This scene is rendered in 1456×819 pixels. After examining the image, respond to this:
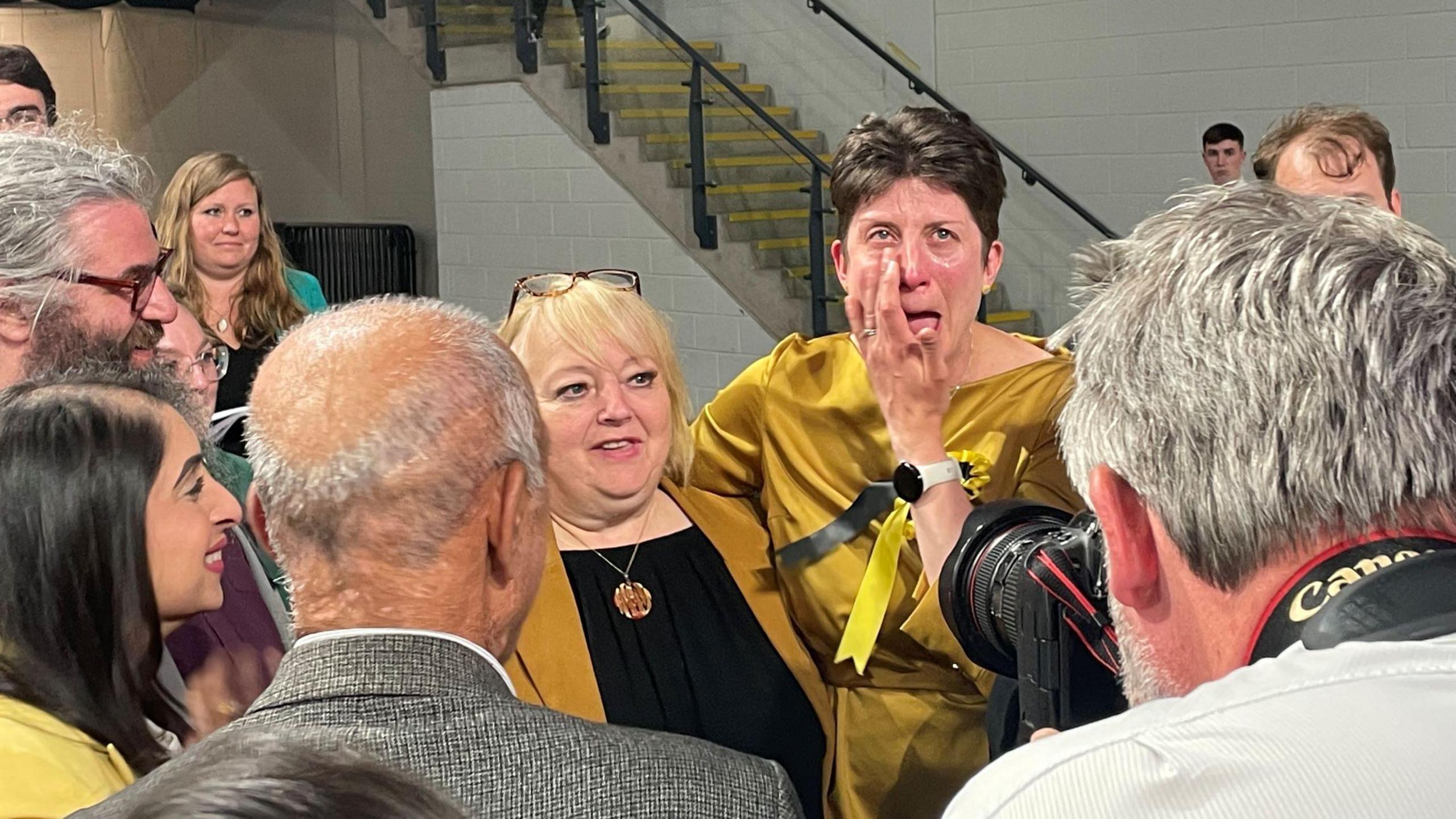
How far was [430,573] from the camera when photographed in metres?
1.17

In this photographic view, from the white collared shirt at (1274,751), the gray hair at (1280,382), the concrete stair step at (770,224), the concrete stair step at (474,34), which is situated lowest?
the white collared shirt at (1274,751)

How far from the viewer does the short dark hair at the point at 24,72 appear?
3.10 m

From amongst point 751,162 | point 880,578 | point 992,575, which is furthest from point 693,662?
point 751,162

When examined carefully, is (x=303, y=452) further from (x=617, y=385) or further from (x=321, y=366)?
(x=617, y=385)

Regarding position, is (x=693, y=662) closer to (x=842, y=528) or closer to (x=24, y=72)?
(x=842, y=528)

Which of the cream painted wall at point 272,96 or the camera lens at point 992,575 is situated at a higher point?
A: the cream painted wall at point 272,96

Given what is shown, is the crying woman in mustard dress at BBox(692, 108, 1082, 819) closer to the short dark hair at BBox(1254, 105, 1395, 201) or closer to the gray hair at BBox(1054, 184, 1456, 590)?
the gray hair at BBox(1054, 184, 1456, 590)

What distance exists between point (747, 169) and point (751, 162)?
41 millimetres

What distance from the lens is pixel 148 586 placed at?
1.44m

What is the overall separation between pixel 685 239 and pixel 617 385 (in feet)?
16.8

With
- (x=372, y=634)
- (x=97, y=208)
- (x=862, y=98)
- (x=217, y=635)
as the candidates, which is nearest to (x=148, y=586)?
(x=217, y=635)

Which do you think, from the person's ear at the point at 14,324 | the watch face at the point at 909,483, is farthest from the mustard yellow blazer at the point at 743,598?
the person's ear at the point at 14,324

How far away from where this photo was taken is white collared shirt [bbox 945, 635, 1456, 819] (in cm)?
63

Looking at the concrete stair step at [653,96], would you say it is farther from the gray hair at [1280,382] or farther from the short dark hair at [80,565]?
the gray hair at [1280,382]
